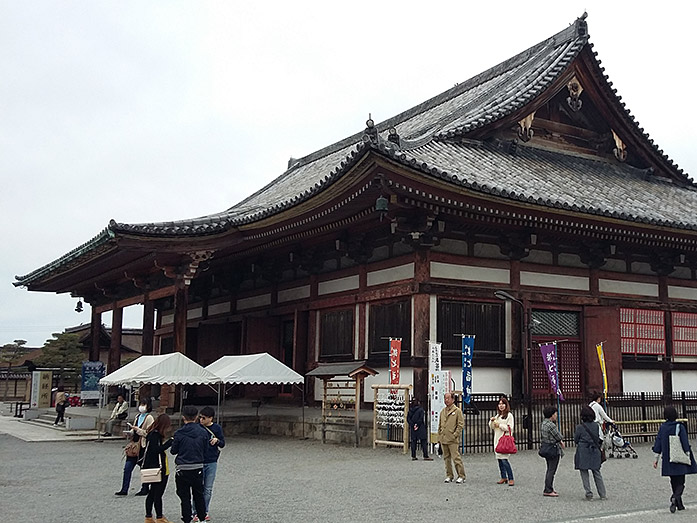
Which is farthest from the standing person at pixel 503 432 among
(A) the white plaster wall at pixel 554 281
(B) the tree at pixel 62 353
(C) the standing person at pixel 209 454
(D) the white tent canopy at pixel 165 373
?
(B) the tree at pixel 62 353

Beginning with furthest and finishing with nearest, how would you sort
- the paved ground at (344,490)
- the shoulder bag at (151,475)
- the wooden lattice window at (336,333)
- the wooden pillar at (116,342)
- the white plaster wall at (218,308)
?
1. the wooden pillar at (116,342)
2. the white plaster wall at (218,308)
3. the wooden lattice window at (336,333)
4. the paved ground at (344,490)
5. the shoulder bag at (151,475)

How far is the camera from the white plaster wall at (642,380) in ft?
62.8

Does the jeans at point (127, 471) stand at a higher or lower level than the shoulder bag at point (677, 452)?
lower

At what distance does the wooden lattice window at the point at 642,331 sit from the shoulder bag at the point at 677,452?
9893 mm

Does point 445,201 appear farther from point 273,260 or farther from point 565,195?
point 273,260

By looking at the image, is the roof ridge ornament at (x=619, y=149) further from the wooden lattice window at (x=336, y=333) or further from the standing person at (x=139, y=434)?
the standing person at (x=139, y=434)

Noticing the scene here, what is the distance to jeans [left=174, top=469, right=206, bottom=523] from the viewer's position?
8.09m

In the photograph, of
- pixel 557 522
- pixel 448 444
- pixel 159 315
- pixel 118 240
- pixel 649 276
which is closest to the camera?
pixel 557 522

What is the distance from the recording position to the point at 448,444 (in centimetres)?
1151

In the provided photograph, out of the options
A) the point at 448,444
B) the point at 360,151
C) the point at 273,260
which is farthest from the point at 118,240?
the point at 448,444

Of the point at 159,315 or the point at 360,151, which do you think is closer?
the point at 360,151

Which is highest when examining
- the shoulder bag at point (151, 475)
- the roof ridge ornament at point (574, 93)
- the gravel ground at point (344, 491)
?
the roof ridge ornament at point (574, 93)

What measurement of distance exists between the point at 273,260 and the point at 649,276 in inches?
418

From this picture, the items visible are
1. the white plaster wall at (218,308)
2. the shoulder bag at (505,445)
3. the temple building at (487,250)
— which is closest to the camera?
the shoulder bag at (505,445)
